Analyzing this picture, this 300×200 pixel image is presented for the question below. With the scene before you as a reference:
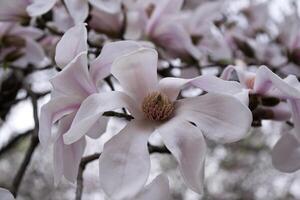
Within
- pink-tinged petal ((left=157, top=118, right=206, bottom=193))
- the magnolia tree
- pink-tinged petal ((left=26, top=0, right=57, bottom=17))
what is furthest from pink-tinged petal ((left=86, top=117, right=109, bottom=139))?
pink-tinged petal ((left=26, top=0, right=57, bottom=17))

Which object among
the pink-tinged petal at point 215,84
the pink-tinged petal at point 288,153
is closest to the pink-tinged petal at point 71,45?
the pink-tinged petal at point 215,84

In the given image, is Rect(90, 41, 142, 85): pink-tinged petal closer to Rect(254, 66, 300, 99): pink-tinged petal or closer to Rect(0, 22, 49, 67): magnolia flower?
Rect(254, 66, 300, 99): pink-tinged petal

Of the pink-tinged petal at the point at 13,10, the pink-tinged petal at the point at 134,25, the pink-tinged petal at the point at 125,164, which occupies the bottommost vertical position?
the pink-tinged petal at the point at 134,25

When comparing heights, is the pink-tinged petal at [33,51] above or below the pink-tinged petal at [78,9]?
below

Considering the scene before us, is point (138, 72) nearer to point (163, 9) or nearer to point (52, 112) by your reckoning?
point (52, 112)

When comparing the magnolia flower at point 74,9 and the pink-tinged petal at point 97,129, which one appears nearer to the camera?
the pink-tinged petal at point 97,129

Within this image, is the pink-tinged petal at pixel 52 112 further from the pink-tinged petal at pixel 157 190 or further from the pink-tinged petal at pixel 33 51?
the pink-tinged petal at pixel 33 51

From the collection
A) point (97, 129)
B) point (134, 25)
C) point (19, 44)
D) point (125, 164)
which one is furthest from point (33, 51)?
point (125, 164)

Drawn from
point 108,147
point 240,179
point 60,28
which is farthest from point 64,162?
point 240,179
